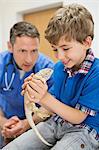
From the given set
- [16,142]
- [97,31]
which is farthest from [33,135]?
[97,31]

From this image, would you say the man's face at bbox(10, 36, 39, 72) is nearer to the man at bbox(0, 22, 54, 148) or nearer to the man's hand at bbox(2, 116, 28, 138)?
the man at bbox(0, 22, 54, 148)

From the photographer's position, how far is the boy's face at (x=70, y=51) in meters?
0.89

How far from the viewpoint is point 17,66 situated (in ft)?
4.69

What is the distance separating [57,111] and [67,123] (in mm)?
97

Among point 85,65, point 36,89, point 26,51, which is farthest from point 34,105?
point 26,51

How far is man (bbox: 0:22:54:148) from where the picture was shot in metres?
Answer: 1.30

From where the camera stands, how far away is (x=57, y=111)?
2.87 ft

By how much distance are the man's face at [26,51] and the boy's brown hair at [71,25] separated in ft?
1.27

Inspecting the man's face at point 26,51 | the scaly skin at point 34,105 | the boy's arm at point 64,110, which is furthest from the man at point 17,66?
the boy's arm at point 64,110

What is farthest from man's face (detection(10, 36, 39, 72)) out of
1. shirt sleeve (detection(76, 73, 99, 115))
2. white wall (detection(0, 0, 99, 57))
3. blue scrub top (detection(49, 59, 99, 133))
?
white wall (detection(0, 0, 99, 57))

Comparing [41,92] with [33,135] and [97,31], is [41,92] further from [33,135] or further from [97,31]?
[97,31]

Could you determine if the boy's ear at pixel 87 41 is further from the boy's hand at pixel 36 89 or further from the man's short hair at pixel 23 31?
the man's short hair at pixel 23 31

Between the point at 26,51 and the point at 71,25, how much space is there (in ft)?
1.55

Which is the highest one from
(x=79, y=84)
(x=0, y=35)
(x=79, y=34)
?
(x=79, y=34)
